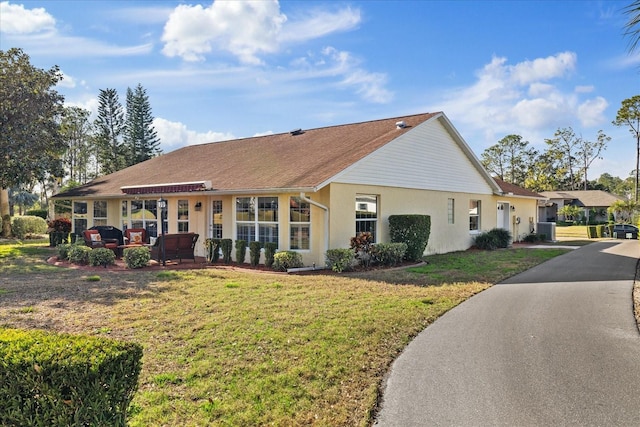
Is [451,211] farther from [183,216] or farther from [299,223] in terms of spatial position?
[183,216]

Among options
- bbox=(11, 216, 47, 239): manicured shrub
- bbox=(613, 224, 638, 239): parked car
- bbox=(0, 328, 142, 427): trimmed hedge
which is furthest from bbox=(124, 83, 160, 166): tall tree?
bbox=(0, 328, 142, 427): trimmed hedge

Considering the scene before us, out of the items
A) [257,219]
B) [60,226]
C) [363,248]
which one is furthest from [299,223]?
[60,226]

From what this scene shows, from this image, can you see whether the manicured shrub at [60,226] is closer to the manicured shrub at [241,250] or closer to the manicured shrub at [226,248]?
the manicured shrub at [226,248]

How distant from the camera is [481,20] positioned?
44.9ft

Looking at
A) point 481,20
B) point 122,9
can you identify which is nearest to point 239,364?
point 122,9

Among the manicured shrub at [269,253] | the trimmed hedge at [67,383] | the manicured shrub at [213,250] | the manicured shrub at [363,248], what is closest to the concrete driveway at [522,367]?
the trimmed hedge at [67,383]

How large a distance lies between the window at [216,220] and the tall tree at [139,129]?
33.3 meters

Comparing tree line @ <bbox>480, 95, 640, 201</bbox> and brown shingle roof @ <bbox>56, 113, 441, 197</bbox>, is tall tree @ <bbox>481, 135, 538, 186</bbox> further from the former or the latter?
brown shingle roof @ <bbox>56, 113, 441, 197</bbox>

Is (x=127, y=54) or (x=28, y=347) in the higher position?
(x=127, y=54)

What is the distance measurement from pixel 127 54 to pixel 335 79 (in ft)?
27.4

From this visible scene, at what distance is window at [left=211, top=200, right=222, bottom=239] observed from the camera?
15.9 m

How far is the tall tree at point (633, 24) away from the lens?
17.5 ft

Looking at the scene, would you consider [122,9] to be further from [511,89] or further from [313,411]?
[511,89]

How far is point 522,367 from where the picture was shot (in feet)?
17.1
